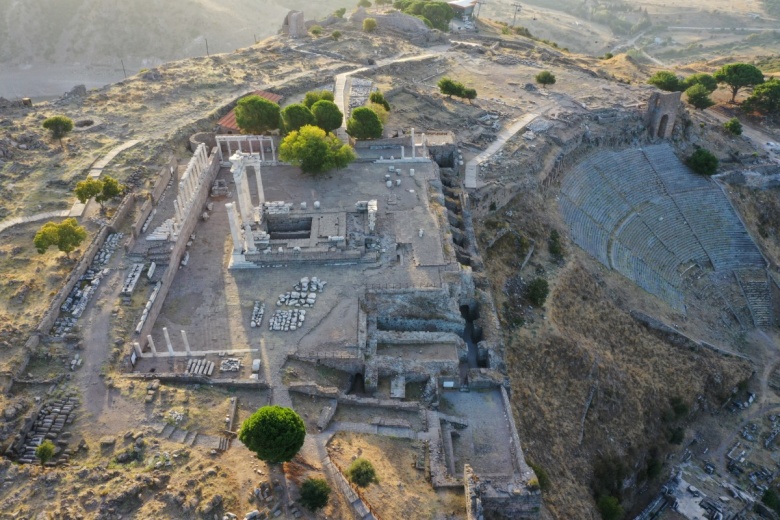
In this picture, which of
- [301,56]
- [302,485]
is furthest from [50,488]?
[301,56]

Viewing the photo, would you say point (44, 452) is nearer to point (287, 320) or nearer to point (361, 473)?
point (361, 473)

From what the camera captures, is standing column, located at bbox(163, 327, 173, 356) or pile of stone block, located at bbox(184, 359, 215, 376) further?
standing column, located at bbox(163, 327, 173, 356)

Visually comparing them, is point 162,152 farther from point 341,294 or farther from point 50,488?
point 50,488

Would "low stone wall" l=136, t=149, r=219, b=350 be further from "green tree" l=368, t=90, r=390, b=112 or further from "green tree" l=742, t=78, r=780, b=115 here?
"green tree" l=742, t=78, r=780, b=115

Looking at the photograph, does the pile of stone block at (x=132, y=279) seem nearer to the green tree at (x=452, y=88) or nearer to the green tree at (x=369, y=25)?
the green tree at (x=452, y=88)

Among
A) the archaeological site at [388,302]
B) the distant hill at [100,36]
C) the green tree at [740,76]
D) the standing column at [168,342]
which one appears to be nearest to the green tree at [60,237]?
the archaeological site at [388,302]

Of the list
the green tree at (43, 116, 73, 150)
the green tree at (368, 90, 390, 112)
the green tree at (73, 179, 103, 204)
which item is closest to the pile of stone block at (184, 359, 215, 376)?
the green tree at (73, 179, 103, 204)
